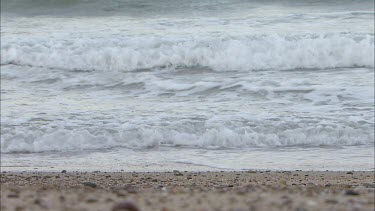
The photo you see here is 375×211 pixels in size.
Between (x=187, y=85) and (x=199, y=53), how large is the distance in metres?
2.23

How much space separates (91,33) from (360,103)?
21.5 ft

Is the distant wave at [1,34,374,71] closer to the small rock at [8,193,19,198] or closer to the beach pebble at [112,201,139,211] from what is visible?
the small rock at [8,193,19,198]

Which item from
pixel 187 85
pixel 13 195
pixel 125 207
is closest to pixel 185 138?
pixel 187 85

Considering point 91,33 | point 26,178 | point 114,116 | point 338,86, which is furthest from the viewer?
point 91,33

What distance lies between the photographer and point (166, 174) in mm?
6547

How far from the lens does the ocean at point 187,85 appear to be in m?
7.75

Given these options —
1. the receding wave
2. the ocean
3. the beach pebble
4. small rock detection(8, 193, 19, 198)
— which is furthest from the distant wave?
the beach pebble

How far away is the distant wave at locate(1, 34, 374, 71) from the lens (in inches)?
476

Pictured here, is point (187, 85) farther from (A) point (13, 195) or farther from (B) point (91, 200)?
(B) point (91, 200)

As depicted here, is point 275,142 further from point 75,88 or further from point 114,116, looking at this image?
point 75,88

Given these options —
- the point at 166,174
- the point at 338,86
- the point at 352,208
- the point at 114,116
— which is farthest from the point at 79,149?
the point at 352,208

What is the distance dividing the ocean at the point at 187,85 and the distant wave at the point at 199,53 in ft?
0.07

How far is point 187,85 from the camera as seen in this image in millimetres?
10570

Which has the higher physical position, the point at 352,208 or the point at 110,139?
the point at 352,208
